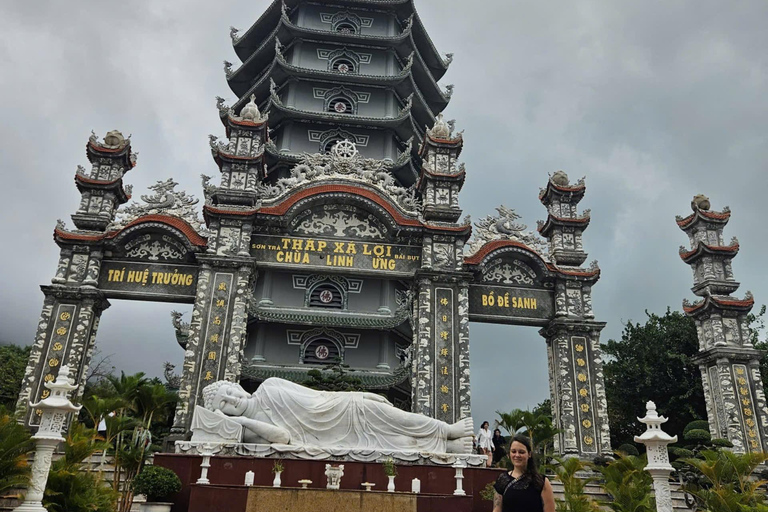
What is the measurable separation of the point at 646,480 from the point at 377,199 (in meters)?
10.1

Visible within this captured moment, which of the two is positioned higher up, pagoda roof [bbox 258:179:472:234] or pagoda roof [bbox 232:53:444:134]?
pagoda roof [bbox 232:53:444:134]

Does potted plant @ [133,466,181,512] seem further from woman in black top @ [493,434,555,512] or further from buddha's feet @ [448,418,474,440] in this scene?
woman in black top @ [493,434,555,512]

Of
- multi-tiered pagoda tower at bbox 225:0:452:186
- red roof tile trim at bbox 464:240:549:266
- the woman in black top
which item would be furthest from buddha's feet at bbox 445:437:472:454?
multi-tiered pagoda tower at bbox 225:0:452:186

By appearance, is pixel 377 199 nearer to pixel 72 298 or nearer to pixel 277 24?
pixel 72 298

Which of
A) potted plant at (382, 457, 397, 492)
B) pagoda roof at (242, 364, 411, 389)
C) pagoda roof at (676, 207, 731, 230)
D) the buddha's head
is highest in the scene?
pagoda roof at (676, 207, 731, 230)

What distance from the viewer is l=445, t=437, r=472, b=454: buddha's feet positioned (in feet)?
38.5

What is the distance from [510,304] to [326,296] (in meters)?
5.70

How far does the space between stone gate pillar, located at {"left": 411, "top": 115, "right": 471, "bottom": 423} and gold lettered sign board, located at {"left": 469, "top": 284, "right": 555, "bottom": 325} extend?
758 mm

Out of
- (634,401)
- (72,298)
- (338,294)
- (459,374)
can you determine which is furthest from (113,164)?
(634,401)

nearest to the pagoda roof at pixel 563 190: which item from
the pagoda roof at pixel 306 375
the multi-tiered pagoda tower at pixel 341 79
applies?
the multi-tiered pagoda tower at pixel 341 79

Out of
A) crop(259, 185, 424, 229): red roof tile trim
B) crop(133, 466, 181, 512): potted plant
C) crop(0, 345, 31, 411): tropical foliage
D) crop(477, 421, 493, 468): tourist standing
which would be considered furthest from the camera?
crop(0, 345, 31, 411): tropical foliage

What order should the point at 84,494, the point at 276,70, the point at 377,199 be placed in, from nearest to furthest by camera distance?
the point at 84,494, the point at 377,199, the point at 276,70

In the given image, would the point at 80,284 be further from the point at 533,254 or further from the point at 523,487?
the point at 523,487

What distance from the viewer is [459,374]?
16406mm
